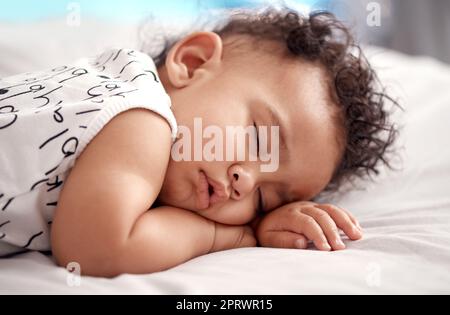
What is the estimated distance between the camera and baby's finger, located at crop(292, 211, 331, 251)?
0.90 m

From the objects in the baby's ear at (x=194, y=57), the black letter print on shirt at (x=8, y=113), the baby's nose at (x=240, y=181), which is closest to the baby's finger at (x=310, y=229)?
the baby's nose at (x=240, y=181)

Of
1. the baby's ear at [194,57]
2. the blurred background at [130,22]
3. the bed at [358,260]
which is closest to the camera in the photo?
the bed at [358,260]

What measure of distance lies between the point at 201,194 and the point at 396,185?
549 mm

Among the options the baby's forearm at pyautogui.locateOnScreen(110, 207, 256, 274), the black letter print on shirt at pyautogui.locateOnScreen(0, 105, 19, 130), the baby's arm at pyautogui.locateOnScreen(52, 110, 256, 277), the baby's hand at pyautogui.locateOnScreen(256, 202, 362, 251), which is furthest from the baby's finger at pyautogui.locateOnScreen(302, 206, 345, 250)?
the black letter print on shirt at pyautogui.locateOnScreen(0, 105, 19, 130)

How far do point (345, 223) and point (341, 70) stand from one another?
13.4 inches

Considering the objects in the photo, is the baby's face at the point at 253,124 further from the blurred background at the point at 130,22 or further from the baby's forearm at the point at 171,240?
the blurred background at the point at 130,22

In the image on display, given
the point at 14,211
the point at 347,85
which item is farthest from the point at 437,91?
the point at 14,211

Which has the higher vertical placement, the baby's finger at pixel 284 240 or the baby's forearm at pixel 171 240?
the baby's forearm at pixel 171 240

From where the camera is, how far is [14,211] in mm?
782

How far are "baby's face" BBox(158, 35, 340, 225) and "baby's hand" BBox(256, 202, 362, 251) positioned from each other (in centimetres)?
4

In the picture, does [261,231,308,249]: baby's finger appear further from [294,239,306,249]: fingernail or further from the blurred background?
the blurred background

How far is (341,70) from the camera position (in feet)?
3.60

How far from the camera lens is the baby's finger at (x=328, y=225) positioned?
90cm

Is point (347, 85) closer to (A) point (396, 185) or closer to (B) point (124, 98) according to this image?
(A) point (396, 185)
